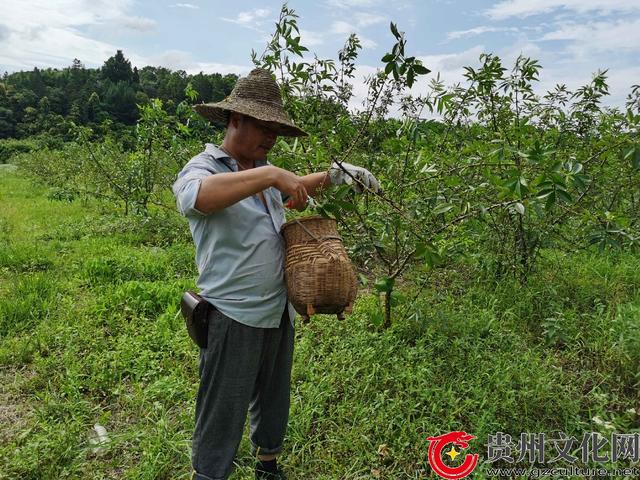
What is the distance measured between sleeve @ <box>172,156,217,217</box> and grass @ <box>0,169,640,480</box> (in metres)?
1.28

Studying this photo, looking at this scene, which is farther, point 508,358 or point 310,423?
point 508,358

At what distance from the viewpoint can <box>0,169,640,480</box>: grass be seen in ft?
7.21

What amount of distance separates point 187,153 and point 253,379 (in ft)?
12.1

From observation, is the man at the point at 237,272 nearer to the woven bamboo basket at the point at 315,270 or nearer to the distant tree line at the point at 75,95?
the woven bamboo basket at the point at 315,270

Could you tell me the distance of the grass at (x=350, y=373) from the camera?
2197 millimetres

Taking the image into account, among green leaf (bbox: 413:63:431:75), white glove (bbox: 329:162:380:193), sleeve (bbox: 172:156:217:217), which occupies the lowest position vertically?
sleeve (bbox: 172:156:217:217)

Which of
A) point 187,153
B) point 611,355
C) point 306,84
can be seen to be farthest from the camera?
point 187,153

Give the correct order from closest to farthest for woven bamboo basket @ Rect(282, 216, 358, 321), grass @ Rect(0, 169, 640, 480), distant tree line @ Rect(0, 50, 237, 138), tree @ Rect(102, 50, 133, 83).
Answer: woven bamboo basket @ Rect(282, 216, 358, 321), grass @ Rect(0, 169, 640, 480), distant tree line @ Rect(0, 50, 237, 138), tree @ Rect(102, 50, 133, 83)

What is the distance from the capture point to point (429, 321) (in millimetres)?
3100

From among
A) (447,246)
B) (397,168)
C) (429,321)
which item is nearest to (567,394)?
(429,321)

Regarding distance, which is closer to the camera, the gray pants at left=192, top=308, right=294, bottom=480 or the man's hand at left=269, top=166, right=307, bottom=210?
the man's hand at left=269, top=166, right=307, bottom=210

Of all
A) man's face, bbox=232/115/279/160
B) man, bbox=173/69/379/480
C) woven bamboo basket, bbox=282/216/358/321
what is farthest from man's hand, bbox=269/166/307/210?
man's face, bbox=232/115/279/160

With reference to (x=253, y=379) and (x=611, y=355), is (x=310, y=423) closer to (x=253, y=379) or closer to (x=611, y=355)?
(x=253, y=379)

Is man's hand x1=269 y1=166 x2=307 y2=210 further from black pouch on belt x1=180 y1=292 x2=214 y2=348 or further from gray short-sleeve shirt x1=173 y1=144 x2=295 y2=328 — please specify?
black pouch on belt x1=180 y1=292 x2=214 y2=348
